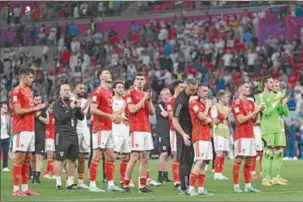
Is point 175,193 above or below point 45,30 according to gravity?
below

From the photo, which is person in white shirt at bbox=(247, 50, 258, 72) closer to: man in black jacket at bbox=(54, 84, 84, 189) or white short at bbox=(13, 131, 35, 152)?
man in black jacket at bbox=(54, 84, 84, 189)

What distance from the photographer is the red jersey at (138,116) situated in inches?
755

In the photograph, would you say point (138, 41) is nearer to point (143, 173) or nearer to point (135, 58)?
point (135, 58)

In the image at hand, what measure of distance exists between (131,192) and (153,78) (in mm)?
25554

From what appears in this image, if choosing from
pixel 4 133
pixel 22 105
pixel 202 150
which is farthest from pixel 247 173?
pixel 4 133

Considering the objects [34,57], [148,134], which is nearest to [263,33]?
[34,57]

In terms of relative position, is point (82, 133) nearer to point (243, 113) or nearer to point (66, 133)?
point (66, 133)

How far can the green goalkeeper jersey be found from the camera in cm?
2105

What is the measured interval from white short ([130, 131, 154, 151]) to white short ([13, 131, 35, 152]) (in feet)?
6.85

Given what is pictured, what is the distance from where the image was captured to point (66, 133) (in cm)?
2059

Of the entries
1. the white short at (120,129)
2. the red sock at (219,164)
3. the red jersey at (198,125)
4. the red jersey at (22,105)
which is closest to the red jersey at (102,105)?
the red jersey at (22,105)

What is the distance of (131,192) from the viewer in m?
19.0

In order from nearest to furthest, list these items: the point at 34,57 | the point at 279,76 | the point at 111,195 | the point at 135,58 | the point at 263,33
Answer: the point at 111,195 < the point at 279,76 < the point at 263,33 < the point at 135,58 < the point at 34,57

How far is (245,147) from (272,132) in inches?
93.4
